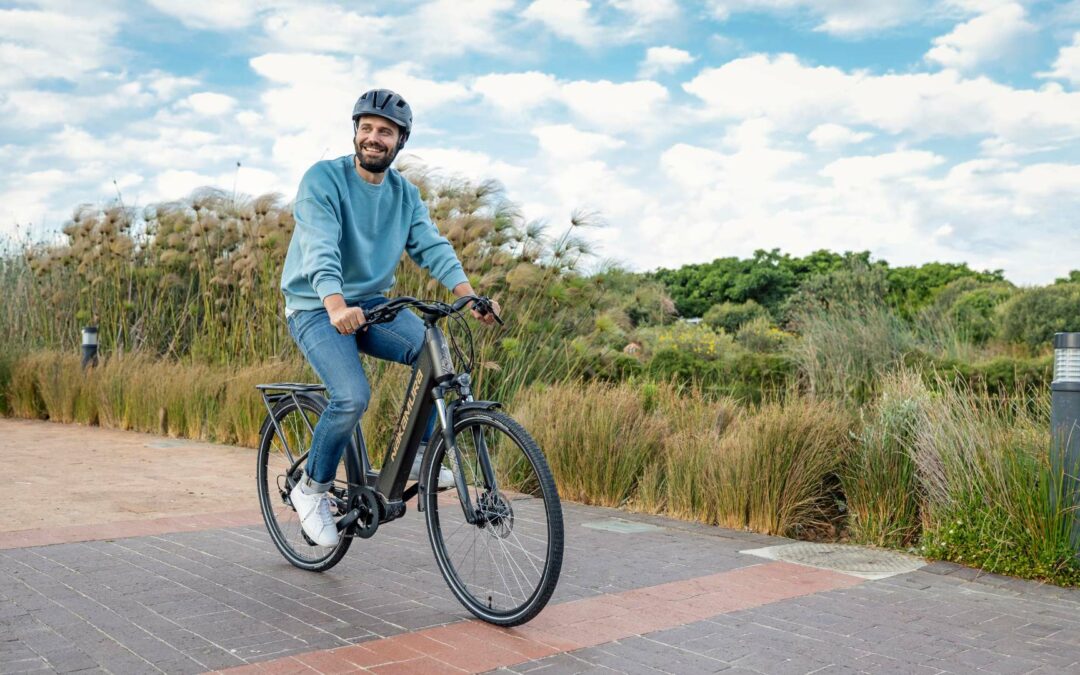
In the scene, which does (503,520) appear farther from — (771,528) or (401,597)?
(771,528)

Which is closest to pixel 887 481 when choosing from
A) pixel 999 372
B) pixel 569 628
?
pixel 569 628

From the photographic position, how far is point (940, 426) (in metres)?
5.79

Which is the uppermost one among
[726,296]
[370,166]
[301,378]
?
[726,296]

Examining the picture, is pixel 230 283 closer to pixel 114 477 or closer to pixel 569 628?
pixel 114 477

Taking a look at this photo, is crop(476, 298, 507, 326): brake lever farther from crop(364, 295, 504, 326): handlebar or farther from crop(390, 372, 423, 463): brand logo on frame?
crop(390, 372, 423, 463): brand logo on frame

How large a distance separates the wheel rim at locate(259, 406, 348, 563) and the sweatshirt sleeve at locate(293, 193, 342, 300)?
36.9 inches

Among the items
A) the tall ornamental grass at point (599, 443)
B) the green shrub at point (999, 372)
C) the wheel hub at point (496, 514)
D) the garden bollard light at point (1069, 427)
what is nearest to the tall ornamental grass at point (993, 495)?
the garden bollard light at point (1069, 427)

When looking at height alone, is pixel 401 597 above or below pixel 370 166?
below

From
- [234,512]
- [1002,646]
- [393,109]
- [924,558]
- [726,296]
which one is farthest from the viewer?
[726,296]

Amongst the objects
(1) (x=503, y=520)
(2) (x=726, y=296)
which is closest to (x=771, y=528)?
(1) (x=503, y=520)

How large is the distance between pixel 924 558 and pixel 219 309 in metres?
10.2

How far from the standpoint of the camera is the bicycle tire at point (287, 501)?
5004mm

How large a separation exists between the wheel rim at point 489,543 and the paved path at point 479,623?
0.45 feet

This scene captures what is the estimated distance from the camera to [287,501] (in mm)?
5047
